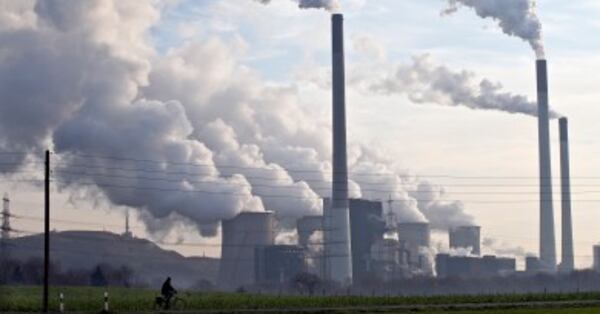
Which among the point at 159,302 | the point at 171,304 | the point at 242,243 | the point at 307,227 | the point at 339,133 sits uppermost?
the point at 339,133

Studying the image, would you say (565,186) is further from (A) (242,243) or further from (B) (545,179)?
(A) (242,243)

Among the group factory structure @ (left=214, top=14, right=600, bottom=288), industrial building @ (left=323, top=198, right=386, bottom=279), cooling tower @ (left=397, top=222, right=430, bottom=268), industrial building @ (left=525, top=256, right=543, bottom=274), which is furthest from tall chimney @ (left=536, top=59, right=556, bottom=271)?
industrial building @ (left=323, top=198, right=386, bottom=279)

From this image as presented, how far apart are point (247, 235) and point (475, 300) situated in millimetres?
98255

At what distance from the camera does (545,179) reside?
153375mm

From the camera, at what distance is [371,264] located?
180625 millimetres

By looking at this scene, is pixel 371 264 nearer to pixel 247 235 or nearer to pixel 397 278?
pixel 397 278

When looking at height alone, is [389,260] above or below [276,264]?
above

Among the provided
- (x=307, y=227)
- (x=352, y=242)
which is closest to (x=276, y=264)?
(x=307, y=227)

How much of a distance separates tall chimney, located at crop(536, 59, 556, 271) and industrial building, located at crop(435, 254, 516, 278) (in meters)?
23.4

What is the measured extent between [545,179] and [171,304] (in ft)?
366

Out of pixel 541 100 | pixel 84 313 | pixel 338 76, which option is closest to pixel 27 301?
pixel 84 313

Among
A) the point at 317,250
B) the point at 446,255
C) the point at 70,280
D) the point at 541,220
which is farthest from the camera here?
the point at 446,255

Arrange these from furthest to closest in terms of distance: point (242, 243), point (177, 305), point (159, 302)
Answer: point (242, 243), point (177, 305), point (159, 302)

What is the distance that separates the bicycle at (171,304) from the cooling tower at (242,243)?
310 ft
